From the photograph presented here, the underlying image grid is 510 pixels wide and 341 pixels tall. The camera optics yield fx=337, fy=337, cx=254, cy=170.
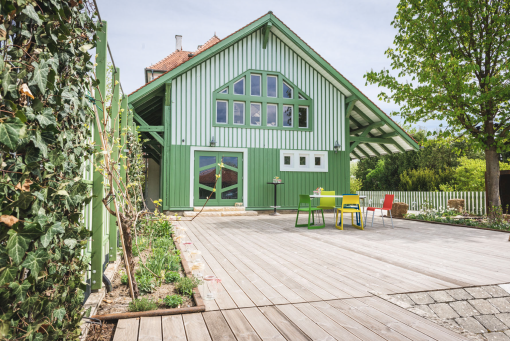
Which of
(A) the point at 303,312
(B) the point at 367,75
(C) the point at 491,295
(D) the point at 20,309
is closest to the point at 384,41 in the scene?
(B) the point at 367,75

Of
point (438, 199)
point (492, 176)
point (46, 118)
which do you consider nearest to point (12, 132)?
point (46, 118)

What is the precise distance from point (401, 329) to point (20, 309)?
212 cm

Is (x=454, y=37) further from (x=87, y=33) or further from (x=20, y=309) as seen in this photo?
(x=20, y=309)

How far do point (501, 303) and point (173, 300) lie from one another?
2703mm

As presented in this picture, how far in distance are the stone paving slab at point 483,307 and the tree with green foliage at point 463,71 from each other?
7344 mm

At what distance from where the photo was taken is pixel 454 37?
956 centimetres

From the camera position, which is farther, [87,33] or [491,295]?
[491,295]

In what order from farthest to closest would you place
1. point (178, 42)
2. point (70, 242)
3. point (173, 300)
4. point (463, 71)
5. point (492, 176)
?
point (178, 42), point (492, 176), point (463, 71), point (173, 300), point (70, 242)

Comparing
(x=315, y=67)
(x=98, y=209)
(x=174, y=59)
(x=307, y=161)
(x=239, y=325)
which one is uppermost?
(x=174, y=59)

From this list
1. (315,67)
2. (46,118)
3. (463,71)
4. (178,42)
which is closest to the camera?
(46,118)

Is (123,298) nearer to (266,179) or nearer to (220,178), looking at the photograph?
(220,178)

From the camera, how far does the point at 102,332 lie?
2.12m

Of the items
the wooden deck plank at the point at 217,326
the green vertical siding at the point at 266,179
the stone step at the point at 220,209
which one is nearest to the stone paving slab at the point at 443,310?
the wooden deck plank at the point at 217,326

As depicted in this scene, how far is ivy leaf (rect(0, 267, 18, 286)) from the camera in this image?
1.00 m
